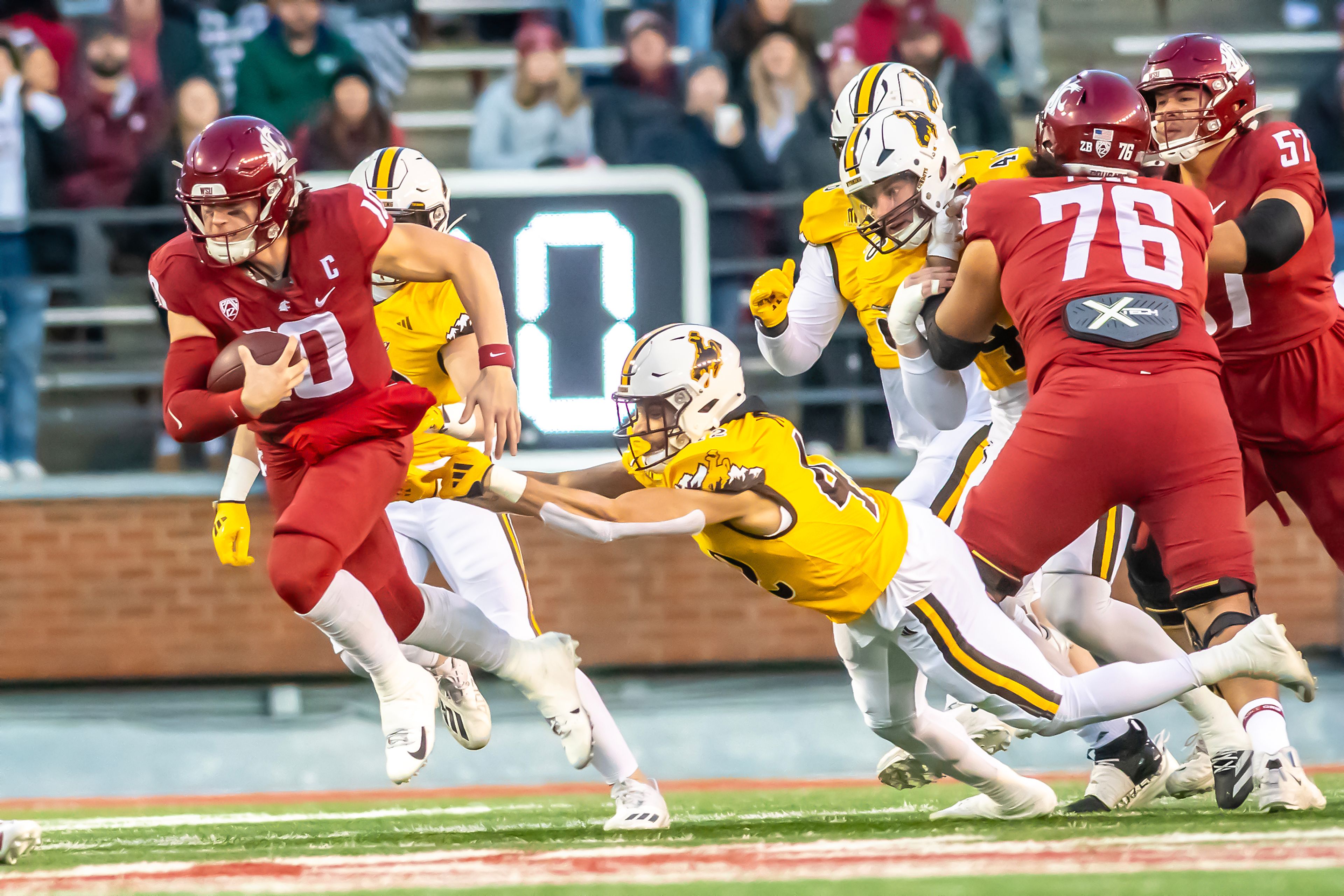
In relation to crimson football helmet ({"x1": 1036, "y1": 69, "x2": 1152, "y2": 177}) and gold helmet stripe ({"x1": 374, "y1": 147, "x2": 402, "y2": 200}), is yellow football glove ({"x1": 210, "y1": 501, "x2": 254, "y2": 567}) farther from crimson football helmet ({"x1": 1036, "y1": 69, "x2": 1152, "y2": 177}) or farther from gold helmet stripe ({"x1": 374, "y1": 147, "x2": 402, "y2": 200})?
crimson football helmet ({"x1": 1036, "y1": 69, "x2": 1152, "y2": 177})

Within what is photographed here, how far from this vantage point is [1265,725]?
425 cm

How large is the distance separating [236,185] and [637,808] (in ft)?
6.73

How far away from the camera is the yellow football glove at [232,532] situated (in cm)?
486

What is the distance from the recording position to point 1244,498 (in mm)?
4273

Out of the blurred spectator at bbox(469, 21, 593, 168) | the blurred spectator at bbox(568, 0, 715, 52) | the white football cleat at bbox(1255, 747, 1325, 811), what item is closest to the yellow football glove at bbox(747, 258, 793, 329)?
the white football cleat at bbox(1255, 747, 1325, 811)

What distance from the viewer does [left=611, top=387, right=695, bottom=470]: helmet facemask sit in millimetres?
4328

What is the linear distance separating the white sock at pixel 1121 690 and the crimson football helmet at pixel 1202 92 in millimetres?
1566

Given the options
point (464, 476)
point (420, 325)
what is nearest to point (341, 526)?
point (464, 476)

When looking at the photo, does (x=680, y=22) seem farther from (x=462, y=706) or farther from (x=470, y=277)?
(x=462, y=706)

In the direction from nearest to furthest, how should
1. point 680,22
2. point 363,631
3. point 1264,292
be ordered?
point 363,631 → point 1264,292 → point 680,22

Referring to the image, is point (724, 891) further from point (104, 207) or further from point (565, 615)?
point (104, 207)

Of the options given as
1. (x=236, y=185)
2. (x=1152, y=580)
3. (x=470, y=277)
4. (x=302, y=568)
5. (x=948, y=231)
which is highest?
(x=236, y=185)

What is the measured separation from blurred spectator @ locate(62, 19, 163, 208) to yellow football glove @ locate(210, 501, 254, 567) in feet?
14.1

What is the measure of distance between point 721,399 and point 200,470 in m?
4.92
